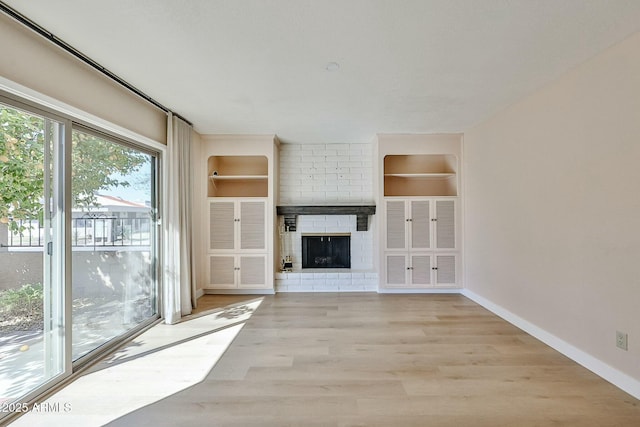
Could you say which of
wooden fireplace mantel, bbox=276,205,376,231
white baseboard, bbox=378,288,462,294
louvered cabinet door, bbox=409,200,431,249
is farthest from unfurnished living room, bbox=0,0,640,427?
wooden fireplace mantel, bbox=276,205,376,231

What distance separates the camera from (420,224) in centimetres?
426

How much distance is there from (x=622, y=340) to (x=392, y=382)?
1.62m

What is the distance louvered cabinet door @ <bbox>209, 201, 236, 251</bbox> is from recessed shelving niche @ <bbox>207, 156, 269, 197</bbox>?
1.49ft

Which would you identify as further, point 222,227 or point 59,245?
point 222,227

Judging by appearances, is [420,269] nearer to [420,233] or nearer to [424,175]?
[420,233]

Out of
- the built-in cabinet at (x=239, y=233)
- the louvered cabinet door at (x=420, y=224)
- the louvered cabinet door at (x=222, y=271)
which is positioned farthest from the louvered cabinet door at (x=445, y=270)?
the louvered cabinet door at (x=222, y=271)

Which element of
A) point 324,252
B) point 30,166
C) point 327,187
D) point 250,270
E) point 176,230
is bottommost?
point 250,270

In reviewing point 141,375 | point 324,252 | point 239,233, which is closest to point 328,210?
point 324,252

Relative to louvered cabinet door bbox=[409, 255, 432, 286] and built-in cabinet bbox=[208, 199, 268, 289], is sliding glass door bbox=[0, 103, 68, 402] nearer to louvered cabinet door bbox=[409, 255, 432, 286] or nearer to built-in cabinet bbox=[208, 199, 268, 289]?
built-in cabinet bbox=[208, 199, 268, 289]

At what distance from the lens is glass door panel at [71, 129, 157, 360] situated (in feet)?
7.50

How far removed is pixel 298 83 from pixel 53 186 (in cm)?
204

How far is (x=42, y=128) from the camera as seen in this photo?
6.42ft

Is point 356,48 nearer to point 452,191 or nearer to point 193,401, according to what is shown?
point 193,401

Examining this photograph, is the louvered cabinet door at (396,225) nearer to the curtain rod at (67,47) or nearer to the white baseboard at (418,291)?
the white baseboard at (418,291)
